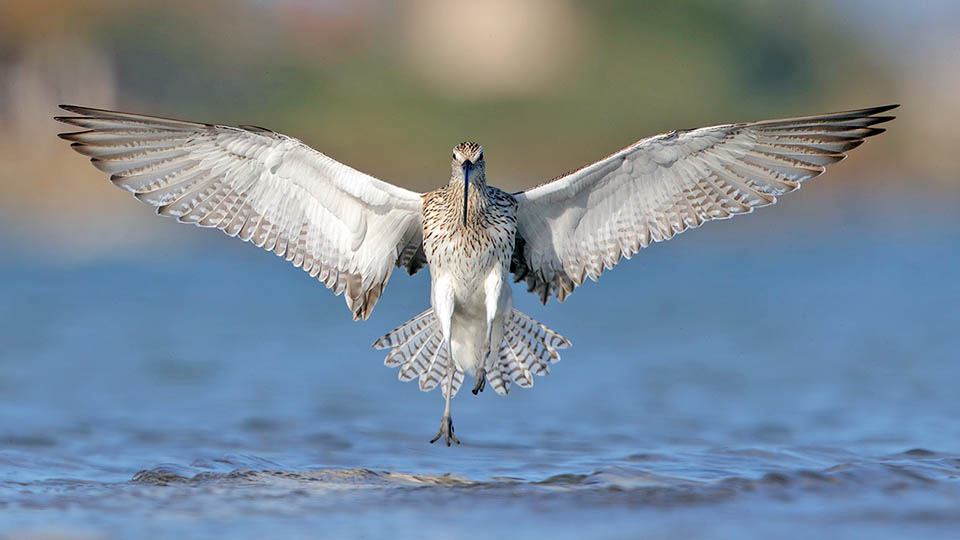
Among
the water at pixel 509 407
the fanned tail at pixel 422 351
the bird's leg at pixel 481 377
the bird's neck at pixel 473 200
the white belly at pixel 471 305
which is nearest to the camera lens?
the water at pixel 509 407

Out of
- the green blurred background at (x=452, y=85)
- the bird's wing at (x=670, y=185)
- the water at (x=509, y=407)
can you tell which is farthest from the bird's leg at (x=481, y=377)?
the green blurred background at (x=452, y=85)

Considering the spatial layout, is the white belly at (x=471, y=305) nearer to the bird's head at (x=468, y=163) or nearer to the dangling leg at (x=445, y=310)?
the dangling leg at (x=445, y=310)

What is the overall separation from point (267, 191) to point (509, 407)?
124 inches

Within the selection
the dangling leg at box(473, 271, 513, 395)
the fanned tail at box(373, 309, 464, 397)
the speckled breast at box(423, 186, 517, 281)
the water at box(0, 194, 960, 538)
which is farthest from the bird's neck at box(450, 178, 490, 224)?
the water at box(0, 194, 960, 538)

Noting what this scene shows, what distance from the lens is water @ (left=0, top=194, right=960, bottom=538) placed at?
21.9 feet

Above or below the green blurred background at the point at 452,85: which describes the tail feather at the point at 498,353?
below

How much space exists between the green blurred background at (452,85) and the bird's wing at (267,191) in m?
8.62

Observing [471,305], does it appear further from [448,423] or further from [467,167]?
[467,167]

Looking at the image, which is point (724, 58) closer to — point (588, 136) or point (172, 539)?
point (588, 136)

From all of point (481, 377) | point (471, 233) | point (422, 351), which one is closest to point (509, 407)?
point (422, 351)

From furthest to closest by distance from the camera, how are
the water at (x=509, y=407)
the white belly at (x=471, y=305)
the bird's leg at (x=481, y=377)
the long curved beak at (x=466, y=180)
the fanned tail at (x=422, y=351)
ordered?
1. the fanned tail at (x=422, y=351)
2. the bird's leg at (x=481, y=377)
3. the white belly at (x=471, y=305)
4. the long curved beak at (x=466, y=180)
5. the water at (x=509, y=407)

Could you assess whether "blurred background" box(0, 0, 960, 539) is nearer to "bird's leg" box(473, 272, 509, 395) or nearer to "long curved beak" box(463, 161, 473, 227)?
"bird's leg" box(473, 272, 509, 395)

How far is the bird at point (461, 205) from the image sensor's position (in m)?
7.77

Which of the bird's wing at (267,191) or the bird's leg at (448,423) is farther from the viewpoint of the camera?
the bird's leg at (448,423)
